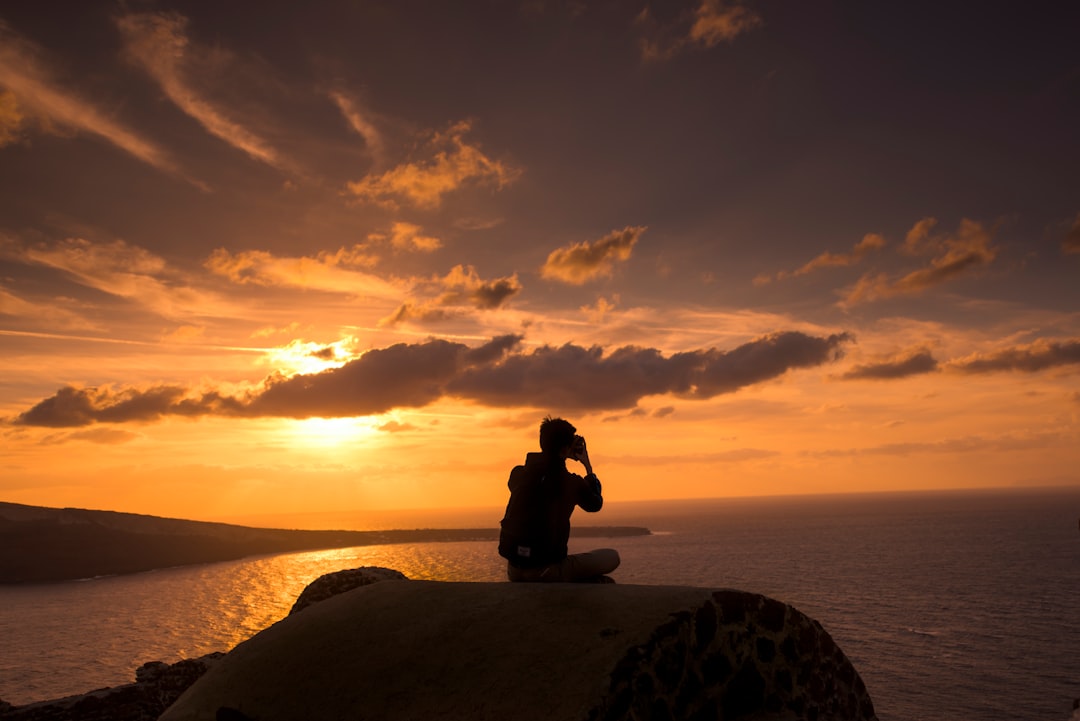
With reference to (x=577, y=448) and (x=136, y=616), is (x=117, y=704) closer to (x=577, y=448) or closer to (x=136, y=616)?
(x=577, y=448)

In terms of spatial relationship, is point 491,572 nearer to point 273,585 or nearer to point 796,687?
point 273,585

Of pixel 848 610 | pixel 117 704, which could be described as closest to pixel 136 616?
pixel 117 704

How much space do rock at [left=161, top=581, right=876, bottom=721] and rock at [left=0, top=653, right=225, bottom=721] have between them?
18.0 meters

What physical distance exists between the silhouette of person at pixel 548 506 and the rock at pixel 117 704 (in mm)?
18977

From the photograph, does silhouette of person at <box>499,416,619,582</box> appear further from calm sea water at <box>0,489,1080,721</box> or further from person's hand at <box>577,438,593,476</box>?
calm sea water at <box>0,489,1080,721</box>

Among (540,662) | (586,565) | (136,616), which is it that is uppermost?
(586,565)

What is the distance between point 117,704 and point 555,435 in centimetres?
2373

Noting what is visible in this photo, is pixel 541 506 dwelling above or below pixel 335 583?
above

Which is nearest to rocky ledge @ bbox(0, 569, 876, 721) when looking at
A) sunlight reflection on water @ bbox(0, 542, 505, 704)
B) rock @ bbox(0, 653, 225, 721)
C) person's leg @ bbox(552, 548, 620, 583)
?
person's leg @ bbox(552, 548, 620, 583)

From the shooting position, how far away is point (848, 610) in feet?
268

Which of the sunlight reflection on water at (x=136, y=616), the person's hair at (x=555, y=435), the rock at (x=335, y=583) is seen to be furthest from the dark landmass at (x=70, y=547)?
the person's hair at (x=555, y=435)

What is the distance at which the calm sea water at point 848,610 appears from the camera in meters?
52.2

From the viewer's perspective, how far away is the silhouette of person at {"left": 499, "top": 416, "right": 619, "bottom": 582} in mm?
7707

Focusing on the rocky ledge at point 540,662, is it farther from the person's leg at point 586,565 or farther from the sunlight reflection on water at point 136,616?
the sunlight reflection on water at point 136,616
